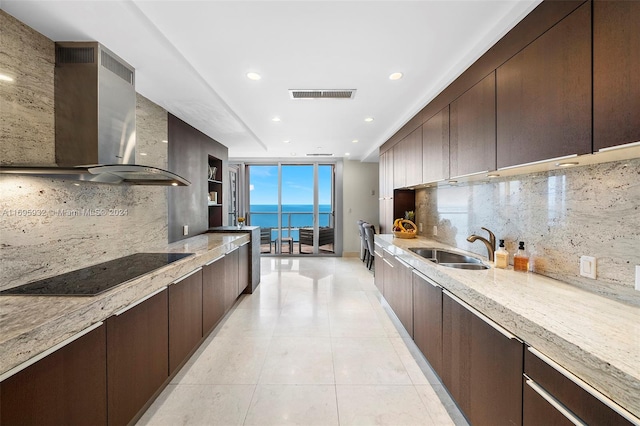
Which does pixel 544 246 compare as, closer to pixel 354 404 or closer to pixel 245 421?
pixel 354 404

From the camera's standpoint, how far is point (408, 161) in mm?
3400

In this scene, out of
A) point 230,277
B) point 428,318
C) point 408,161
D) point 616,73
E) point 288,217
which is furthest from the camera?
point 288,217

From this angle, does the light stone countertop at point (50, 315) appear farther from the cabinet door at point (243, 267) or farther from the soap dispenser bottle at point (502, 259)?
the soap dispenser bottle at point (502, 259)

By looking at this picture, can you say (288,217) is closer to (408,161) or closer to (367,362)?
(408,161)

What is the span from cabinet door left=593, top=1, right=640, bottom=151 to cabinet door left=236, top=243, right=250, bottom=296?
11.6 feet

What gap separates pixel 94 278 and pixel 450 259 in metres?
2.93

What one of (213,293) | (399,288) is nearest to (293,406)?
(213,293)

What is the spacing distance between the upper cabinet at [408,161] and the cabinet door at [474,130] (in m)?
0.76

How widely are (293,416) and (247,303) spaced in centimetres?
210

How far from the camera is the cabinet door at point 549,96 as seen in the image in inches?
44.8

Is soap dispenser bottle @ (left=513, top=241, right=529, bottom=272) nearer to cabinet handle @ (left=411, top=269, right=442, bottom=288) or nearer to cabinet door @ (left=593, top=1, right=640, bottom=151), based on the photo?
cabinet handle @ (left=411, top=269, right=442, bottom=288)

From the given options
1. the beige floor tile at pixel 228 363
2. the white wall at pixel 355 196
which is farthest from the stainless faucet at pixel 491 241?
the white wall at pixel 355 196

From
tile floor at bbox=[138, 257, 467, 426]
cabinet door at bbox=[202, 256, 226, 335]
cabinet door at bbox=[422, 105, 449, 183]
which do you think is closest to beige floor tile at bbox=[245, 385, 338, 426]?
tile floor at bbox=[138, 257, 467, 426]

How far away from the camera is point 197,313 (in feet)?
7.64
